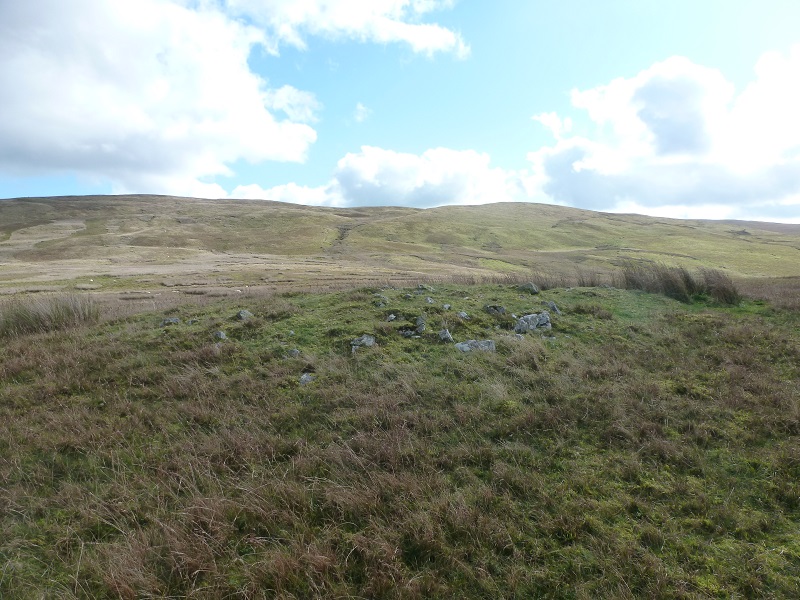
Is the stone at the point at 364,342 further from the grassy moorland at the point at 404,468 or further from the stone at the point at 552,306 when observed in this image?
the stone at the point at 552,306

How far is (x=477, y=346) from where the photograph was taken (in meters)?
9.66

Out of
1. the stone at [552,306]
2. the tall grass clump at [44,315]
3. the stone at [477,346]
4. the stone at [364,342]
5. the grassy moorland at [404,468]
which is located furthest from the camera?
the tall grass clump at [44,315]

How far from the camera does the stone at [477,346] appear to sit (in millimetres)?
9477

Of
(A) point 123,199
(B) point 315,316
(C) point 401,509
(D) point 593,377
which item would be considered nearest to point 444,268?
(B) point 315,316

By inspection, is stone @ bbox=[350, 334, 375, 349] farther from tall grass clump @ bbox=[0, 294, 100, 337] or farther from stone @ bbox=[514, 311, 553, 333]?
tall grass clump @ bbox=[0, 294, 100, 337]

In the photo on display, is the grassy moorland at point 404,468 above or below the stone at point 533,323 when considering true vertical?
below

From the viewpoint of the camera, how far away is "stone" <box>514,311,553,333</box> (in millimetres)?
11164

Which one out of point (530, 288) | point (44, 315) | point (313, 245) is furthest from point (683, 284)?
point (313, 245)

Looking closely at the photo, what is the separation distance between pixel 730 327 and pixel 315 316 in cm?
1071

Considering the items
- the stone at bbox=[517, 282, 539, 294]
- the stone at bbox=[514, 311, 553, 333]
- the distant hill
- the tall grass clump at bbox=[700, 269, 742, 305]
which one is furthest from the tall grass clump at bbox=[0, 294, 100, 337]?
the distant hill

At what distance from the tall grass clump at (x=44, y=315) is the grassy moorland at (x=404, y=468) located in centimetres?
326

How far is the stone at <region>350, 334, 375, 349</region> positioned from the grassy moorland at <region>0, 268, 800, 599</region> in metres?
0.21

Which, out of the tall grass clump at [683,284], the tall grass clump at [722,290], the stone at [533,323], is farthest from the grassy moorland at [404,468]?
the tall grass clump at [683,284]

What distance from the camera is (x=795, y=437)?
231 inches
